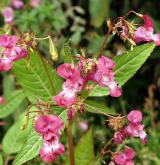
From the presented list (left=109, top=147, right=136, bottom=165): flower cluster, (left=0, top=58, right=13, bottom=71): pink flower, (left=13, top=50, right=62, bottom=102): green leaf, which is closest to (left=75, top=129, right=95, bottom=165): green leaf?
(left=109, top=147, right=136, bottom=165): flower cluster

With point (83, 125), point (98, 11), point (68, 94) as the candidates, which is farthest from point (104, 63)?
point (98, 11)

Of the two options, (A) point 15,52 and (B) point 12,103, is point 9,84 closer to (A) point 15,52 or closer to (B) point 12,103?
(B) point 12,103

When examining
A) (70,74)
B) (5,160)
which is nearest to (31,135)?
(70,74)

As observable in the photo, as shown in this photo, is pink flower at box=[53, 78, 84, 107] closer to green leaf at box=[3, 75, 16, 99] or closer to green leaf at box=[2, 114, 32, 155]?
green leaf at box=[2, 114, 32, 155]

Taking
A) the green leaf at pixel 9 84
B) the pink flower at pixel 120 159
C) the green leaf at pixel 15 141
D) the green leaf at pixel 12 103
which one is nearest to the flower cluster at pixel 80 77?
the pink flower at pixel 120 159

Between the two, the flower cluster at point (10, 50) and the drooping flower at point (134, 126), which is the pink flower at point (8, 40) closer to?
the flower cluster at point (10, 50)

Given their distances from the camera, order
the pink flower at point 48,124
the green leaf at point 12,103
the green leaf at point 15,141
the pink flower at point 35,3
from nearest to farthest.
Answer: the pink flower at point 48,124 < the green leaf at point 15,141 < the green leaf at point 12,103 < the pink flower at point 35,3
